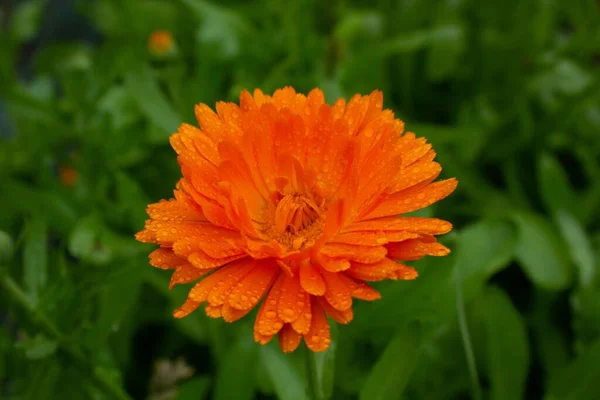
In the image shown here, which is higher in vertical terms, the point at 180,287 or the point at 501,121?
the point at 501,121

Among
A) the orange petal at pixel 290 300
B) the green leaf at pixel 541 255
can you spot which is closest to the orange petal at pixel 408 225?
the orange petal at pixel 290 300

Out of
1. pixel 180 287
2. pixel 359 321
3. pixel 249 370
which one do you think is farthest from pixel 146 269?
pixel 359 321

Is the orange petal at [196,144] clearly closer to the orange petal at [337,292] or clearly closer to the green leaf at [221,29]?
the orange petal at [337,292]

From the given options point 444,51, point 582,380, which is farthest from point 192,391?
point 444,51

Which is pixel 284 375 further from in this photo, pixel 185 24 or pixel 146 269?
pixel 185 24

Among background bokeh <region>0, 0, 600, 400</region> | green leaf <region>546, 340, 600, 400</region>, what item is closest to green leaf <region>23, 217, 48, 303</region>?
background bokeh <region>0, 0, 600, 400</region>

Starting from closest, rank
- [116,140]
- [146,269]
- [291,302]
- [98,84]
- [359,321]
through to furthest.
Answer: [291,302], [359,321], [146,269], [116,140], [98,84]
